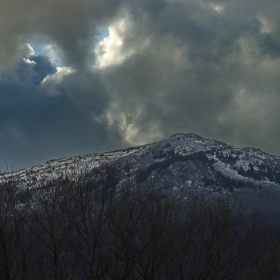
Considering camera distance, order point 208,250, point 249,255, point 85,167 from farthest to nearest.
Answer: point 249,255, point 208,250, point 85,167

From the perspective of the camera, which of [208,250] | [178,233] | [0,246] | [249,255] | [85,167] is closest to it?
[0,246]

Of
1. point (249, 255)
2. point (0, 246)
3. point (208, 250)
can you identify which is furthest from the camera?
point (249, 255)

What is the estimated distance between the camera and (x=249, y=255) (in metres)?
45.1

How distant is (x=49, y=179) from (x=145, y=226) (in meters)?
8.13

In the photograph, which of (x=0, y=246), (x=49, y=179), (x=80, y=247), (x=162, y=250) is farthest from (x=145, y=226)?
(x=0, y=246)

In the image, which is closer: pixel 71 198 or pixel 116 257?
pixel 116 257

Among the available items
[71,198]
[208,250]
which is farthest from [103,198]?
[208,250]

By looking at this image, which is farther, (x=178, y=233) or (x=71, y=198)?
(x=178, y=233)

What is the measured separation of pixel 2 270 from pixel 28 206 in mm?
6130

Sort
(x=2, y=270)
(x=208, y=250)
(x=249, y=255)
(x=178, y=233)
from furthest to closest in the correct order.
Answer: (x=249, y=255) < (x=178, y=233) < (x=208, y=250) < (x=2, y=270)

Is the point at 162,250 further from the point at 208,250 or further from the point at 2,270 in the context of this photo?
the point at 2,270

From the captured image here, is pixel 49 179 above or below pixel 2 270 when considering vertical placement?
above

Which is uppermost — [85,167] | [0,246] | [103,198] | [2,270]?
[85,167]

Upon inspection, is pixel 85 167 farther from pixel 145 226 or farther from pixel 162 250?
pixel 162 250
